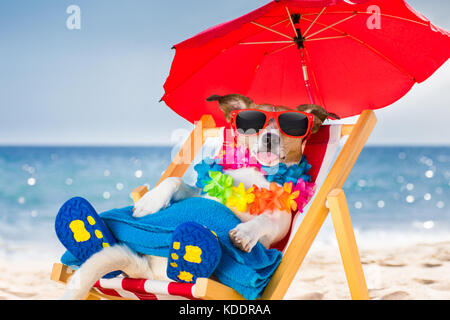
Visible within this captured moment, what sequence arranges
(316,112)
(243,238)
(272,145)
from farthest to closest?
(316,112)
(272,145)
(243,238)

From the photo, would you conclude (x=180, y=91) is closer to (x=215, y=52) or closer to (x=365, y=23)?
(x=215, y=52)

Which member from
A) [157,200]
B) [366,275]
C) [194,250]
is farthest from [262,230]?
[366,275]

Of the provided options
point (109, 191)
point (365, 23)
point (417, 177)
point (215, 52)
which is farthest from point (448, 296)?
point (417, 177)

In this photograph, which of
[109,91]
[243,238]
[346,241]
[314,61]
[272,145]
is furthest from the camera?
[109,91]

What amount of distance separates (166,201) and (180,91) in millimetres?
863

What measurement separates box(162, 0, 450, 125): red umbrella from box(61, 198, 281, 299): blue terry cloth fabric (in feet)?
2.84

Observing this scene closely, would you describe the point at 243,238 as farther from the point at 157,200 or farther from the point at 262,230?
the point at 157,200

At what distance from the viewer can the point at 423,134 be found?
31.6 feet

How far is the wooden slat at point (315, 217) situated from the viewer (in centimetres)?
181

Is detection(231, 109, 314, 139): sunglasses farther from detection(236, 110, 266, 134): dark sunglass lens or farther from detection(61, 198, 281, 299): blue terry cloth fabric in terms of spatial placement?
detection(61, 198, 281, 299): blue terry cloth fabric

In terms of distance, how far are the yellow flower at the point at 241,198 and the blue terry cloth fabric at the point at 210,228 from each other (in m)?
0.09

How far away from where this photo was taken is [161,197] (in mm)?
2029

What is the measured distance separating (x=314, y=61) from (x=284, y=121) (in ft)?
1.98

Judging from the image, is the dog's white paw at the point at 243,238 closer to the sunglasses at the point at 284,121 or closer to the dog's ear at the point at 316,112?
the sunglasses at the point at 284,121
